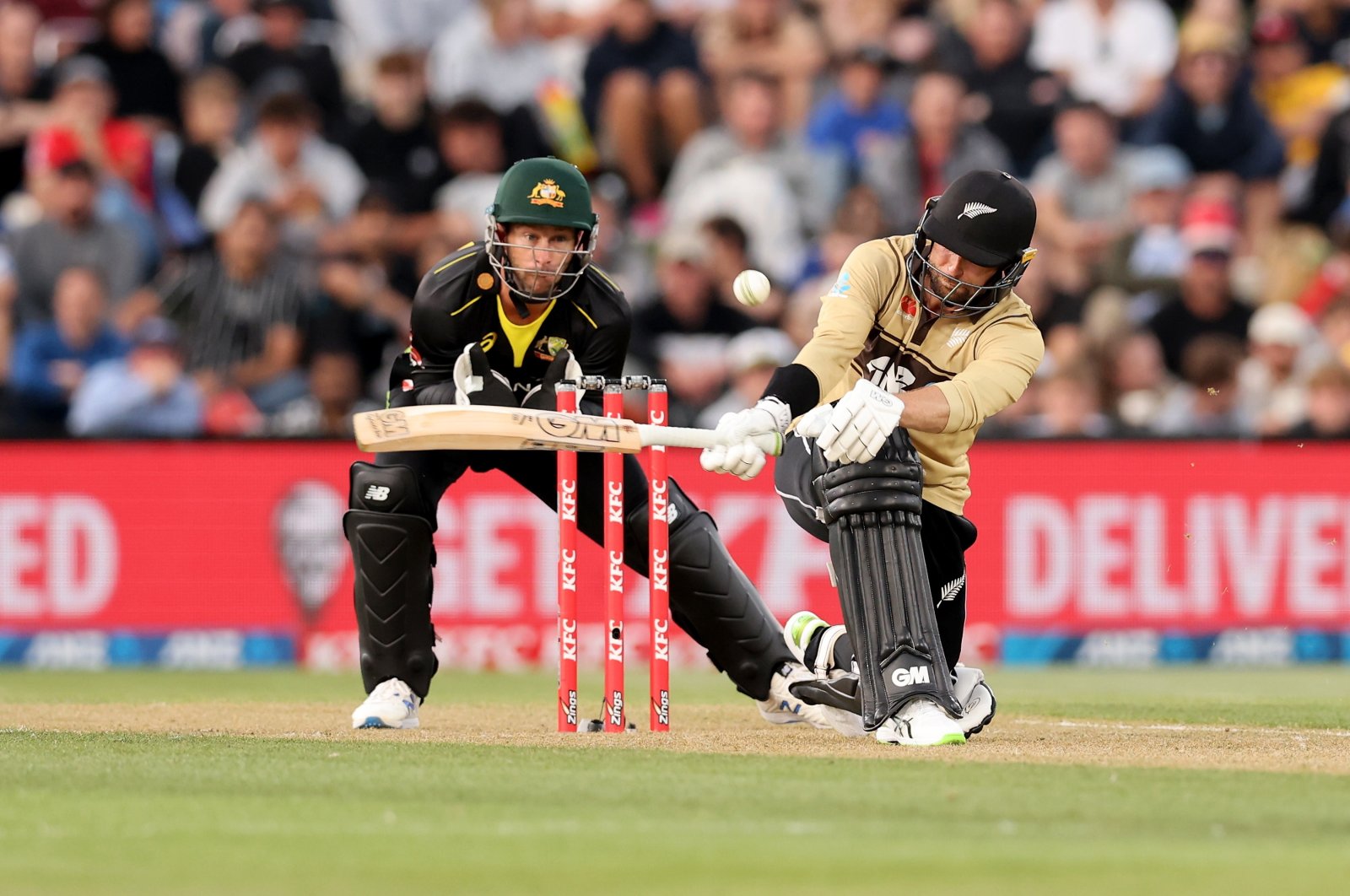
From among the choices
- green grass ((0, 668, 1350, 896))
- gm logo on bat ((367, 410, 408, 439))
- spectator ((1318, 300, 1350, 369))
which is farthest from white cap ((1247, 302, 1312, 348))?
gm logo on bat ((367, 410, 408, 439))

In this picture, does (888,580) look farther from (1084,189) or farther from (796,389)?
(1084,189)

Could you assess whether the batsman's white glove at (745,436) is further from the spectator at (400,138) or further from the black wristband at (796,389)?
the spectator at (400,138)

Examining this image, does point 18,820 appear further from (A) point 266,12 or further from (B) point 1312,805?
(A) point 266,12

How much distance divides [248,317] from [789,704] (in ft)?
22.9

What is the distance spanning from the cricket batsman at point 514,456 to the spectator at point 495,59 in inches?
314

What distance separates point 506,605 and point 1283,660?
4.65 metres

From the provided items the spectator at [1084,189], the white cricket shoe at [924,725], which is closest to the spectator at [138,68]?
the spectator at [1084,189]

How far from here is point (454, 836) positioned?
4.69 m

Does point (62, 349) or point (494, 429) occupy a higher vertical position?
point (62, 349)

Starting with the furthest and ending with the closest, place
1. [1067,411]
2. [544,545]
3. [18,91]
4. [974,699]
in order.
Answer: [18,91] < [1067,411] < [544,545] < [974,699]

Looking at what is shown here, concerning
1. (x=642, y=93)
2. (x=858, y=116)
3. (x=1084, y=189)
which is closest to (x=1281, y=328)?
(x=1084, y=189)

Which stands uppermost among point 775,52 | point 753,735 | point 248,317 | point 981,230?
point 775,52

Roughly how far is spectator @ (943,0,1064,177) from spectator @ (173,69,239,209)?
528cm

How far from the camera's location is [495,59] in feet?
51.0
